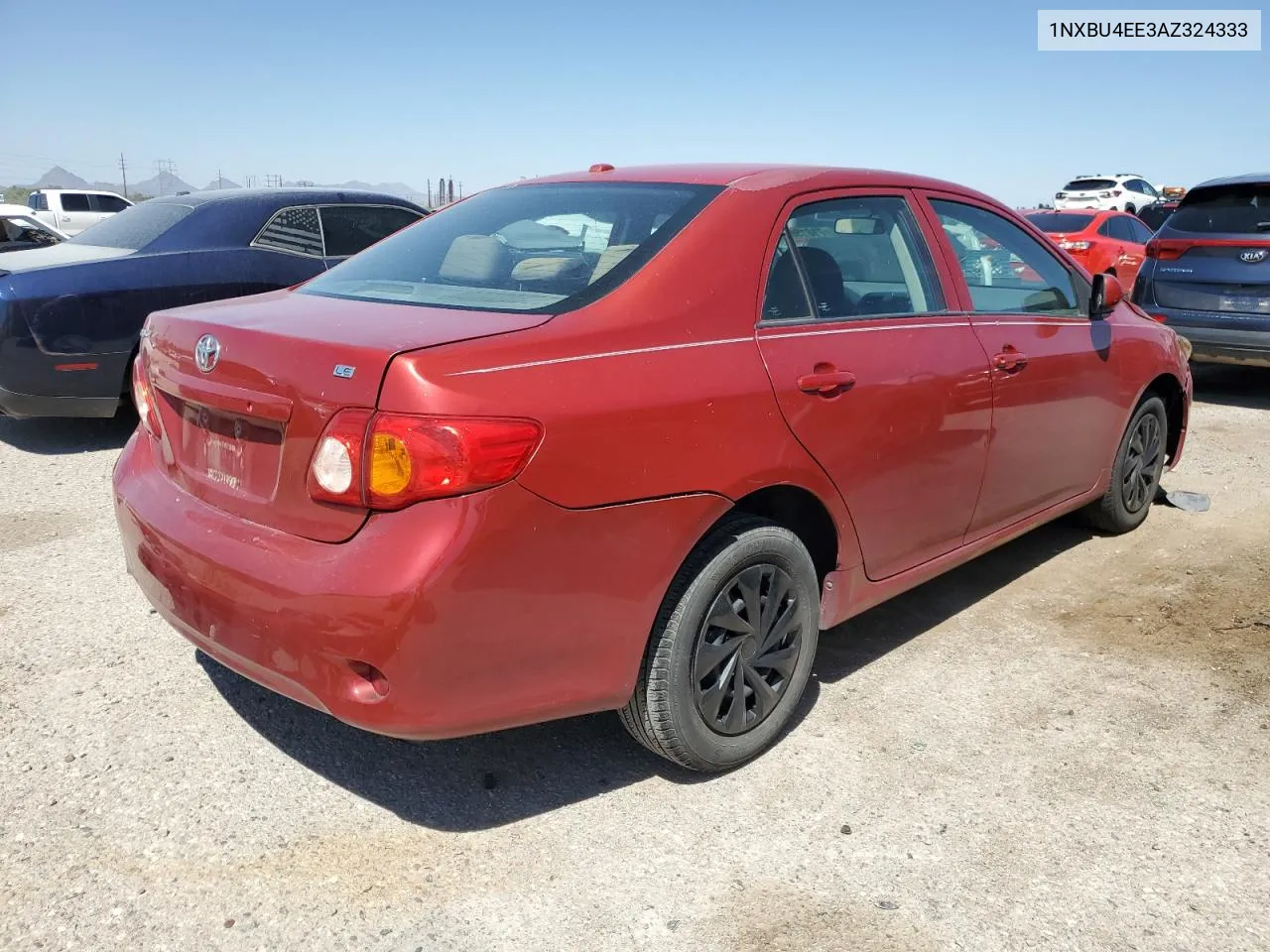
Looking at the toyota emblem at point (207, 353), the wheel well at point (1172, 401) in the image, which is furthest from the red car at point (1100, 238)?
the toyota emblem at point (207, 353)

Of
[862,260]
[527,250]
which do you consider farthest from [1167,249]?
[527,250]

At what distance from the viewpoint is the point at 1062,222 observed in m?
13.9

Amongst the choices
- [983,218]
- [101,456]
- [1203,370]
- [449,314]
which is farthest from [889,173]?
[1203,370]

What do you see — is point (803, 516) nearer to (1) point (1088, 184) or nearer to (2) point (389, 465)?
(2) point (389, 465)

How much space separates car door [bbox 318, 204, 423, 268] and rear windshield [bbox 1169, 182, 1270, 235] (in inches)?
239

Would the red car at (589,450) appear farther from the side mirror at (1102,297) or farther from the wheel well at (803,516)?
the side mirror at (1102,297)

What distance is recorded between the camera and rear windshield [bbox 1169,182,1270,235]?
7918 millimetres

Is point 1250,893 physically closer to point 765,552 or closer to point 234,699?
point 765,552

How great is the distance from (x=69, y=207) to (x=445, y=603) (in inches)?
1317

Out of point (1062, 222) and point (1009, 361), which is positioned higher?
point (1062, 222)

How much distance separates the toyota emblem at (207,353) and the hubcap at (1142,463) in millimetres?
3974

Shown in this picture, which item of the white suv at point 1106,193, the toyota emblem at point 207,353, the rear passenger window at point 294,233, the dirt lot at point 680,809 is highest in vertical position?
the white suv at point 1106,193

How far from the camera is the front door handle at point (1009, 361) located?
3639 mm

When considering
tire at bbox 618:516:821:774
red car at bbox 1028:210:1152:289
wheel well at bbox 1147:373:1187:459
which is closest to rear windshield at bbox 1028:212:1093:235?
red car at bbox 1028:210:1152:289
